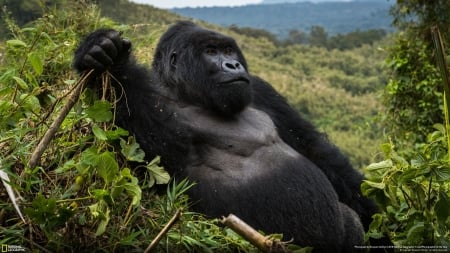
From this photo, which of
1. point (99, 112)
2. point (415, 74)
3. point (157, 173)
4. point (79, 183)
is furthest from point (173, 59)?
point (415, 74)

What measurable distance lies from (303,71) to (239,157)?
35.9 m

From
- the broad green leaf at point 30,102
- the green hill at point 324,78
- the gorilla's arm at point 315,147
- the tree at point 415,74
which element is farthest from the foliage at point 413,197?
the green hill at point 324,78

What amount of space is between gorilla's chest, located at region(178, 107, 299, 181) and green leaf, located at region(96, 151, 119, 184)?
974 mm

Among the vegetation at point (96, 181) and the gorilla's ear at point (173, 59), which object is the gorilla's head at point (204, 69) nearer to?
the gorilla's ear at point (173, 59)

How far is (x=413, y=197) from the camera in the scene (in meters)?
2.89

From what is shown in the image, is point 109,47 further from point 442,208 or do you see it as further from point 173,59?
point 442,208

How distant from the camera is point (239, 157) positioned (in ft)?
10.8

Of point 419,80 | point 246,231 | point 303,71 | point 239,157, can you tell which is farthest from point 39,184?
point 303,71

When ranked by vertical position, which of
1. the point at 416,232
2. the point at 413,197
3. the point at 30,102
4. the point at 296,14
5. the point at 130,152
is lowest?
the point at 296,14

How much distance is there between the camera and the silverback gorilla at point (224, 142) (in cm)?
304

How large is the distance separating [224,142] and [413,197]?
1.00 meters

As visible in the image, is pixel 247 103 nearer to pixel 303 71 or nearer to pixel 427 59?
pixel 427 59

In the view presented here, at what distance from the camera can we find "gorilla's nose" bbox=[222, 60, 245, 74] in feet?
11.2

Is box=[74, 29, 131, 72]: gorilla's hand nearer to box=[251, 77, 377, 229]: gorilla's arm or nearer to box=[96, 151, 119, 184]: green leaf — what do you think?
box=[96, 151, 119, 184]: green leaf
